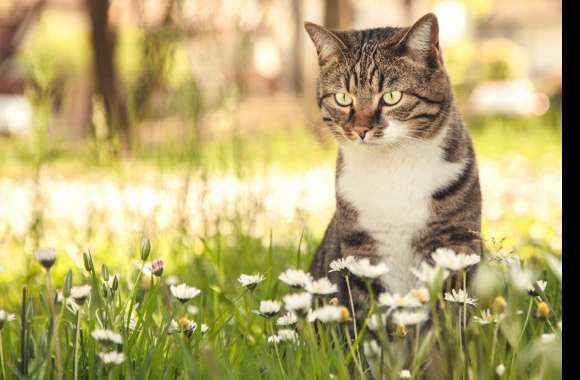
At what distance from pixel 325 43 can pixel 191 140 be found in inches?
38.4

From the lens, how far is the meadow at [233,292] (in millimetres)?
1738

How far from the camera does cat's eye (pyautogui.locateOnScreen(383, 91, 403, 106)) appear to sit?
2611 mm

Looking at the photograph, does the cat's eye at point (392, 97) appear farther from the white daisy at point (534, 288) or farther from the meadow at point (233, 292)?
the white daisy at point (534, 288)

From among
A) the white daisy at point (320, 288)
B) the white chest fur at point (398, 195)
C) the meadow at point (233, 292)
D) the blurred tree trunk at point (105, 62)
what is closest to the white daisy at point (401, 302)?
the meadow at point (233, 292)

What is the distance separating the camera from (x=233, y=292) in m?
3.08

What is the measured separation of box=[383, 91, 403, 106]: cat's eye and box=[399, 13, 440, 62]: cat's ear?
150 millimetres

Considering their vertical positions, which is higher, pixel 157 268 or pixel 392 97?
pixel 392 97

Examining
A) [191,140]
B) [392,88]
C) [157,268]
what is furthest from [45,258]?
[191,140]

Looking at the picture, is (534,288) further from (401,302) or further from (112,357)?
(112,357)

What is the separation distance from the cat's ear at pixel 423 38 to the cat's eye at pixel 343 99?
263mm

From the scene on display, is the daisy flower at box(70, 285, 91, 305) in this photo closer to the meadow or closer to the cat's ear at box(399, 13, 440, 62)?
the meadow

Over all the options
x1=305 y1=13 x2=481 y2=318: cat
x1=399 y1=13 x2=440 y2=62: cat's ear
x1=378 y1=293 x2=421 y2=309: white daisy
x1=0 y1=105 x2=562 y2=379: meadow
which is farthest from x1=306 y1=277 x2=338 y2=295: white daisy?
x1=399 y1=13 x2=440 y2=62: cat's ear

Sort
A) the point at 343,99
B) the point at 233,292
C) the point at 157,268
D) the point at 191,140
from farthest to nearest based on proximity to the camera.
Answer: the point at 191,140, the point at 233,292, the point at 343,99, the point at 157,268
